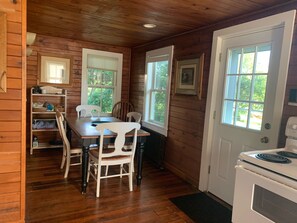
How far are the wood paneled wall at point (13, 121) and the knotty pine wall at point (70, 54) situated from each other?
267cm

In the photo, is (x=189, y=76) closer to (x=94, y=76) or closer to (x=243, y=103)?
(x=243, y=103)

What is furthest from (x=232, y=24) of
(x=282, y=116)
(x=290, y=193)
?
(x=290, y=193)

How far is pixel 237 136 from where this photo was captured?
8.50 ft

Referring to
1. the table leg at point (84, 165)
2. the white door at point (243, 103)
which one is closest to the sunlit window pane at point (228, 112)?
the white door at point (243, 103)

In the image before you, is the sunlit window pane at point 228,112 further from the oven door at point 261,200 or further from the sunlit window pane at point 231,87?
the oven door at point 261,200

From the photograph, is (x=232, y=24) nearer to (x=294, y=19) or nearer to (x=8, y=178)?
(x=294, y=19)

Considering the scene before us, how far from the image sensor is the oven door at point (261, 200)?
1345mm

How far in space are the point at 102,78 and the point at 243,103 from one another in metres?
3.14

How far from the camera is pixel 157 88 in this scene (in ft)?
13.8

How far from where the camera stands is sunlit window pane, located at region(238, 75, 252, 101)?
2.48m

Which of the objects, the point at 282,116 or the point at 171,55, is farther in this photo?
the point at 171,55

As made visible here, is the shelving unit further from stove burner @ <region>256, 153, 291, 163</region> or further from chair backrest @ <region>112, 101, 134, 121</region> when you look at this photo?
stove burner @ <region>256, 153, 291, 163</region>

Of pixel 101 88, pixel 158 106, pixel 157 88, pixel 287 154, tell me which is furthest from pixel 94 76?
pixel 287 154

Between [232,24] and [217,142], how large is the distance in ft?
4.59
